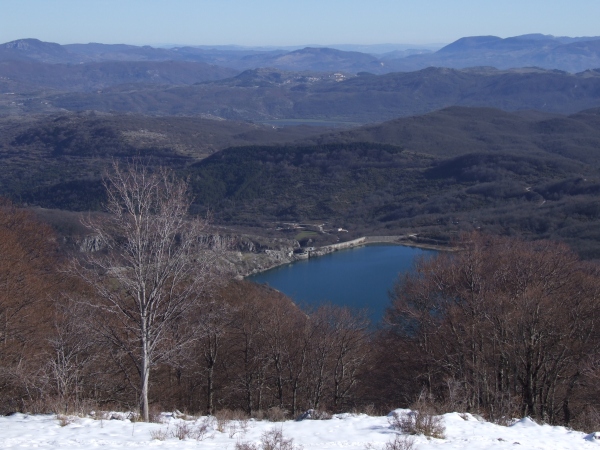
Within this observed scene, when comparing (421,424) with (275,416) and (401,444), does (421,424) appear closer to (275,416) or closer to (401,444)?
(401,444)

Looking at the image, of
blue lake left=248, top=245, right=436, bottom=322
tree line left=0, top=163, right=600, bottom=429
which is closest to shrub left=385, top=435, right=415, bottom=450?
tree line left=0, top=163, right=600, bottom=429

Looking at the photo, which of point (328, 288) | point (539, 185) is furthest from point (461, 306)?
point (539, 185)

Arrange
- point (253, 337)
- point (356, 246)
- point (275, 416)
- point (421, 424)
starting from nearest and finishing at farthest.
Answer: point (421, 424) < point (275, 416) < point (253, 337) < point (356, 246)

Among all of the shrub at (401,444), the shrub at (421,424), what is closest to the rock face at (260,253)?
the shrub at (421,424)

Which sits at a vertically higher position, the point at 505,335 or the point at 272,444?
the point at 272,444

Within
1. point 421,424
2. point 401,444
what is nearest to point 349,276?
point 421,424
